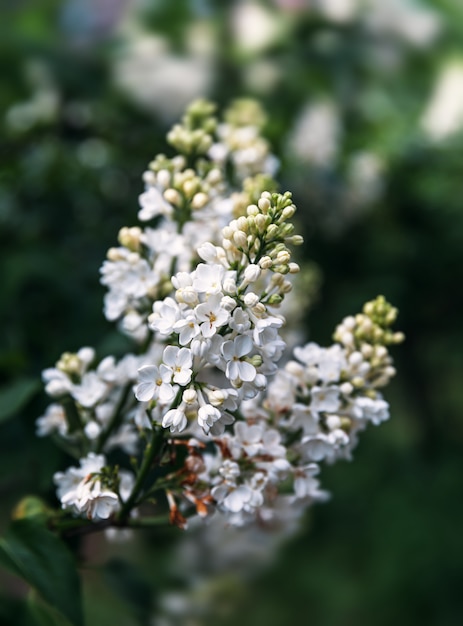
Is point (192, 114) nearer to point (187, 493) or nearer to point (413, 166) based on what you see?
point (187, 493)

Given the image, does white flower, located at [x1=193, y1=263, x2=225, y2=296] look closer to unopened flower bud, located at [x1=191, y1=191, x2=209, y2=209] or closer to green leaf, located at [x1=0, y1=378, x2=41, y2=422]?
unopened flower bud, located at [x1=191, y1=191, x2=209, y2=209]

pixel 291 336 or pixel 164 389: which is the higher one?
pixel 291 336

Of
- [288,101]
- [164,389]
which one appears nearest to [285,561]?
[288,101]

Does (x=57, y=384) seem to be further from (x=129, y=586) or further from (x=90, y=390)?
(x=129, y=586)

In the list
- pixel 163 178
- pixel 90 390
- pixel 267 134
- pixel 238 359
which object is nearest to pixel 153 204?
pixel 163 178

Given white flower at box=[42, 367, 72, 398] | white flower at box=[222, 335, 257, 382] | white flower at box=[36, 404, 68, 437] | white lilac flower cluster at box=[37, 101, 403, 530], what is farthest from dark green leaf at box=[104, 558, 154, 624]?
white flower at box=[222, 335, 257, 382]

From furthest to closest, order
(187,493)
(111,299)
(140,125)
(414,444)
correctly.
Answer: (414,444), (140,125), (111,299), (187,493)

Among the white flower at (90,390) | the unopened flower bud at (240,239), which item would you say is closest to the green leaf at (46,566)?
the white flower at (90,390)
